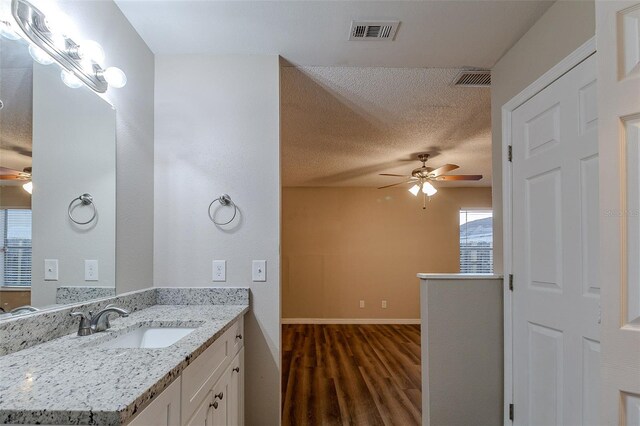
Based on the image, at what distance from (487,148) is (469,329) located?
8.70 ft

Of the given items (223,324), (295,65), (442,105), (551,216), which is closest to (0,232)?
(223,324)

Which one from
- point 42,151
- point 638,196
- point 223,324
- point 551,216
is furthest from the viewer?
point 551,216

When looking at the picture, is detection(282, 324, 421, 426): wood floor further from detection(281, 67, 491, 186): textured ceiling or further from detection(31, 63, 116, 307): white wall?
detection(281, 67, 491, 186): textured ceiling

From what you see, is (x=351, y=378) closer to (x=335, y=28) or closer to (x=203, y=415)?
(x=203, y=415)

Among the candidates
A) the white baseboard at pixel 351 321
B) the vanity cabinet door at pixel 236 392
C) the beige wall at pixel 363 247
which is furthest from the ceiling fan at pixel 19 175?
the white baseboard at pixel 351 321

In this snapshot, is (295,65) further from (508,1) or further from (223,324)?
(223,324)

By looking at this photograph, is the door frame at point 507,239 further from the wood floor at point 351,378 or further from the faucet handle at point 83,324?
the faucet handle at point 83,324

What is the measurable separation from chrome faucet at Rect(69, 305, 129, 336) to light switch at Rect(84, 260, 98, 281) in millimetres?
176

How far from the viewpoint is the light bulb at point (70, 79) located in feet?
4.75

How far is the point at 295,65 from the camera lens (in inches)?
91.0

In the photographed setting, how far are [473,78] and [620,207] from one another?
5.43 ft

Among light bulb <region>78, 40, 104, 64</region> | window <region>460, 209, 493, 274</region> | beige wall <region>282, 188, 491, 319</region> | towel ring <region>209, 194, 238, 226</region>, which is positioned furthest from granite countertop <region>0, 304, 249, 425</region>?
window <region>460, 209, 493, 274</region>

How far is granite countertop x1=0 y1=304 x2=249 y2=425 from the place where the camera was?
766 millimetres

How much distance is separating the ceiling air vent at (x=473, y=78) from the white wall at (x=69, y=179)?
2.18 m
